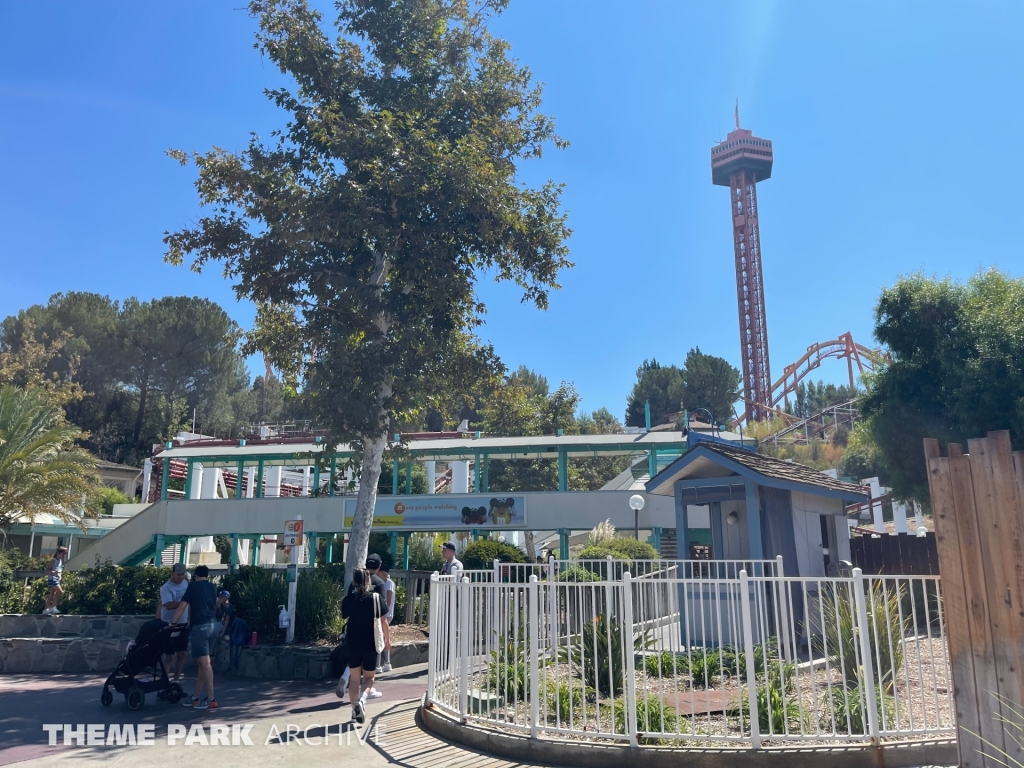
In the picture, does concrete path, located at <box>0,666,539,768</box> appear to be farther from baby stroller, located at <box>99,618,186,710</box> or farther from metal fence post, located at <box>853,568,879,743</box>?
metal fence post, located at <box>853,568,879,743</box>

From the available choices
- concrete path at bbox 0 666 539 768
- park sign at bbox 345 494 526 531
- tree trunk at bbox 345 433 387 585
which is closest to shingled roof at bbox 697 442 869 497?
concrete path at bbox 0 666 539 768

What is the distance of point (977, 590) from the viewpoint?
18.6 ft

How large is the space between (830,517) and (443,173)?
9351mm

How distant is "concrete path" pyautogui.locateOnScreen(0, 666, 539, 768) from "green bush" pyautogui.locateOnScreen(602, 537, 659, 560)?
739 centimetres

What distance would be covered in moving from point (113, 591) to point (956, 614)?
49.9 ft

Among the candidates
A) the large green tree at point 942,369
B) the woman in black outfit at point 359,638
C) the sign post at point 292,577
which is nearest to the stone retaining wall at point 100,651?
the sign post at point 292,577

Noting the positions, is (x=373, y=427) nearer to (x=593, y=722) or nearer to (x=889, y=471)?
(x=593, y=722)

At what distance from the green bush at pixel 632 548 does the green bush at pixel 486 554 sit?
87.9 inches

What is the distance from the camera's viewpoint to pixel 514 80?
16891mm

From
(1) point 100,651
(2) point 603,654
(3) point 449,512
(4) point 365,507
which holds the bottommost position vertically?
(1) point 100,651

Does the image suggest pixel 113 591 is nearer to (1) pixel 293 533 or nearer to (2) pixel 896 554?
(1) pixel 293 533

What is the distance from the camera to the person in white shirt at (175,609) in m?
10.1

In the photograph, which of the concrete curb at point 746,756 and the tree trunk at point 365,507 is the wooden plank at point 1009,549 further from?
the tree trunk at point 365,507

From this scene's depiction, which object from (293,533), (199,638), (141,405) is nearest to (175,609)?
(199,638)
